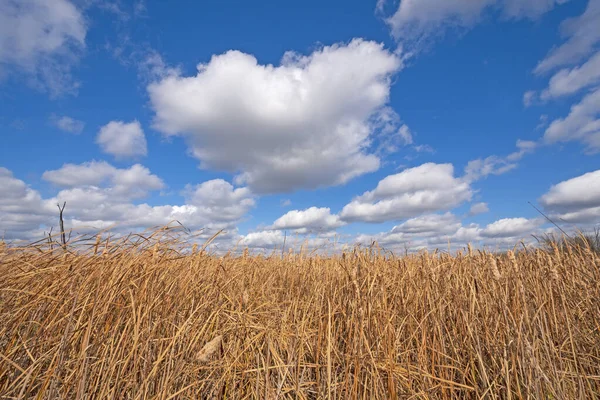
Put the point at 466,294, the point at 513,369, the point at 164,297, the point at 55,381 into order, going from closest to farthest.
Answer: the point at 55,381
the point at 513,369
the point at 164,297
the point at 466,294

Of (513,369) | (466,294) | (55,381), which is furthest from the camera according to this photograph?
(466,294)

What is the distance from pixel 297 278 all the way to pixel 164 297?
281 cm

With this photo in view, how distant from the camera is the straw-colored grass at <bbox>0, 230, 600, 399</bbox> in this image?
8.70ft

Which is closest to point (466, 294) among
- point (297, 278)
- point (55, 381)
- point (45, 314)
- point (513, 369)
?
point (513, 369)

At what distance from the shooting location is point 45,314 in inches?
129

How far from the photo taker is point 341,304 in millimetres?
3650

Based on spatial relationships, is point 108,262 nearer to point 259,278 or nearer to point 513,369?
point 259,278

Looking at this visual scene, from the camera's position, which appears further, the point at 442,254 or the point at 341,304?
the point at 442,254

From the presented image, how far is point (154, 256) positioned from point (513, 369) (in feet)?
11.3

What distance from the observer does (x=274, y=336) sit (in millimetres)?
3479

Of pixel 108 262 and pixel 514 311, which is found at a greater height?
pixel 108 262

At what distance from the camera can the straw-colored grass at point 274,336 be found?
2650 mm

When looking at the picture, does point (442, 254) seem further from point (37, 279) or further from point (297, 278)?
point (37, 279)

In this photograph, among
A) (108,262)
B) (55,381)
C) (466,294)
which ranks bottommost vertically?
(55,381)
